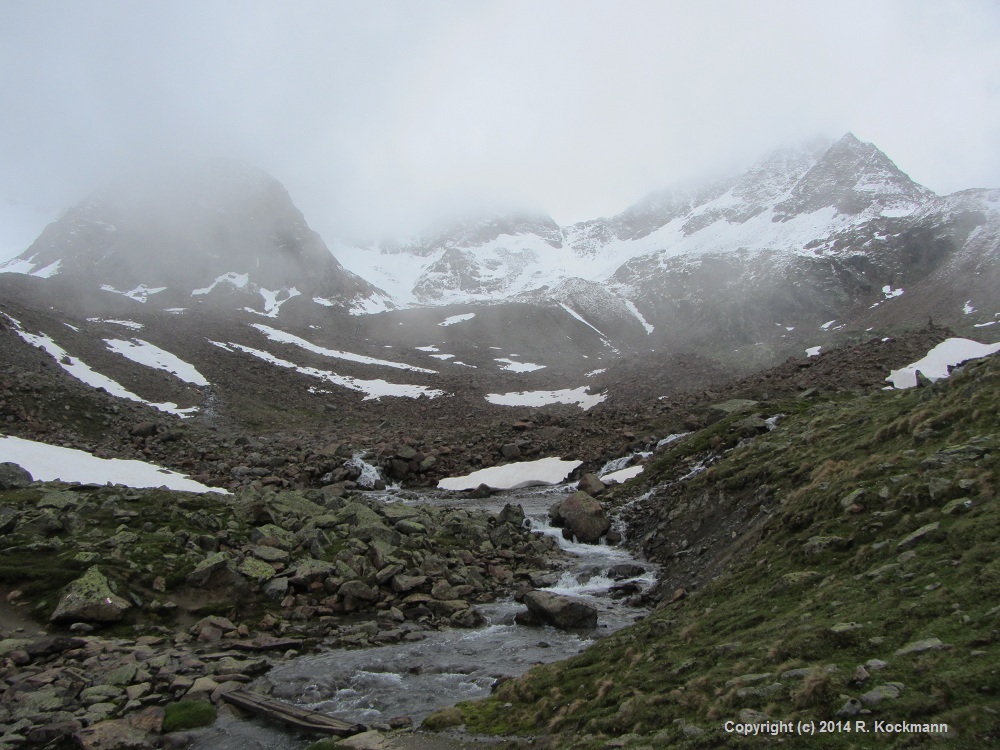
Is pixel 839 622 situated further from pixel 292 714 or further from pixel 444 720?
pixel 292 714

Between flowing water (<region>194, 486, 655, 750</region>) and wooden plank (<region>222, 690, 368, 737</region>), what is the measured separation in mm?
295

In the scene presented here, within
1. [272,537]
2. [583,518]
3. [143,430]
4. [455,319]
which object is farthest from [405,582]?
[455,319]

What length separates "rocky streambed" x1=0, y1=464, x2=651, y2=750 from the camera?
12.0m

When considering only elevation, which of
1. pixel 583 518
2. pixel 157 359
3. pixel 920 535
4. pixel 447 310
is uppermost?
pixel 447 310

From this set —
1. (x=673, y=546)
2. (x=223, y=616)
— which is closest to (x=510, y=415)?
(x=673, y=546)

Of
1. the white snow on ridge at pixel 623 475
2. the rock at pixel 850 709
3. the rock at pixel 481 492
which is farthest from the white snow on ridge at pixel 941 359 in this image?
the rock at pixel 850 709

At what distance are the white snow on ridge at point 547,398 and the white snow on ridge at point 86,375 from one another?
3995 cm

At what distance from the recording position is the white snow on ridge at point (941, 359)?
39156 mm

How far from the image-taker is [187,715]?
37.1ft

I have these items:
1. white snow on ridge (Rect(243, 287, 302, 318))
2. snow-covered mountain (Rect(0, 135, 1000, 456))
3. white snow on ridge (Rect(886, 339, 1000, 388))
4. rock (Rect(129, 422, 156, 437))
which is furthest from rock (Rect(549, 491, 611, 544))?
white snow on ridge (Rect(243, 287, 302, 318))

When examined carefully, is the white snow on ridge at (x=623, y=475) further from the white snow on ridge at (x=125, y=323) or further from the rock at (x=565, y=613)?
the white snow on ridge at (x=125, y=323)

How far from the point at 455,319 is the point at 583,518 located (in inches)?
5163

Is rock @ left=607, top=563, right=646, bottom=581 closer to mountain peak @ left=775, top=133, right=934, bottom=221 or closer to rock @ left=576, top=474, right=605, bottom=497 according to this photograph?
rock @ left=576, top=474, right=605, bottom=497

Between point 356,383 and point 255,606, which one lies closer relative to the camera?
point 255,606
